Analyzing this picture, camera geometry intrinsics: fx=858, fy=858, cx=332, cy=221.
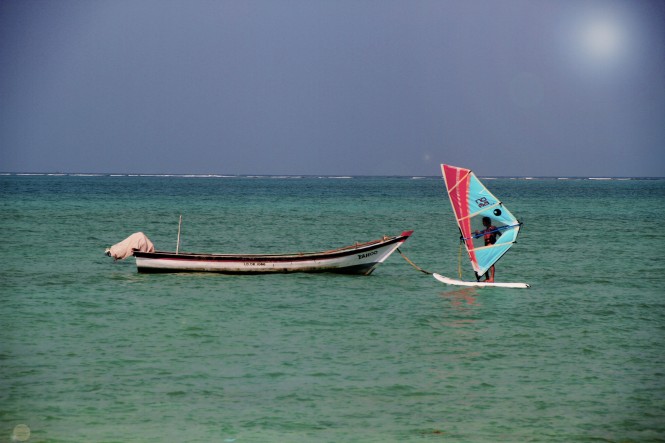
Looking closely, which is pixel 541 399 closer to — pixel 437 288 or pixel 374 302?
pixel 374 302

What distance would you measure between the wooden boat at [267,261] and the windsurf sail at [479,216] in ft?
9.38

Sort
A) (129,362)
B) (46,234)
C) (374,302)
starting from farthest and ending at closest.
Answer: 1. (46,234)
2. (374,302)
3. (129,362)

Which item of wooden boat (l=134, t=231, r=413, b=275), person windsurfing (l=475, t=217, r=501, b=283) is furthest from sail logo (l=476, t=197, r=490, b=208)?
wooden boat (l=134, t=231, r=413, b=275)

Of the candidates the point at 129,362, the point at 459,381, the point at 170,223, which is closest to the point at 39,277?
the point at 129,362

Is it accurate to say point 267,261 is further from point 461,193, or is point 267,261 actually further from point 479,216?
point 479,216

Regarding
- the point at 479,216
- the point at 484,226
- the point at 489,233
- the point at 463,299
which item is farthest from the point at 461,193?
the point at 463,299

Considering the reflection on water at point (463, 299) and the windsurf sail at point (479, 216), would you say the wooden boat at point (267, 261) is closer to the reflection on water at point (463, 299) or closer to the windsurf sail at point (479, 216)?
the reflection on water at point (463, 299)

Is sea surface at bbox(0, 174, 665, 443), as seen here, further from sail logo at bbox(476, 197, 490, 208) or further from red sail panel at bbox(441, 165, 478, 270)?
sail logo at bbox(476, 197, 490, 208)

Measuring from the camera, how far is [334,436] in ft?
37.3

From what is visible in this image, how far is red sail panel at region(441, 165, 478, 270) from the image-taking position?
2366 cm

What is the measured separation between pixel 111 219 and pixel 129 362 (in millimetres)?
49059

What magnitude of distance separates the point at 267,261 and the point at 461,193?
669 centimetres

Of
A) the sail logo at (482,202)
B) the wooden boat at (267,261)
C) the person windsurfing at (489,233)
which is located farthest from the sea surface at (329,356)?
the sail logo at (482,202)

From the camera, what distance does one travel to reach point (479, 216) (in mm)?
23875
